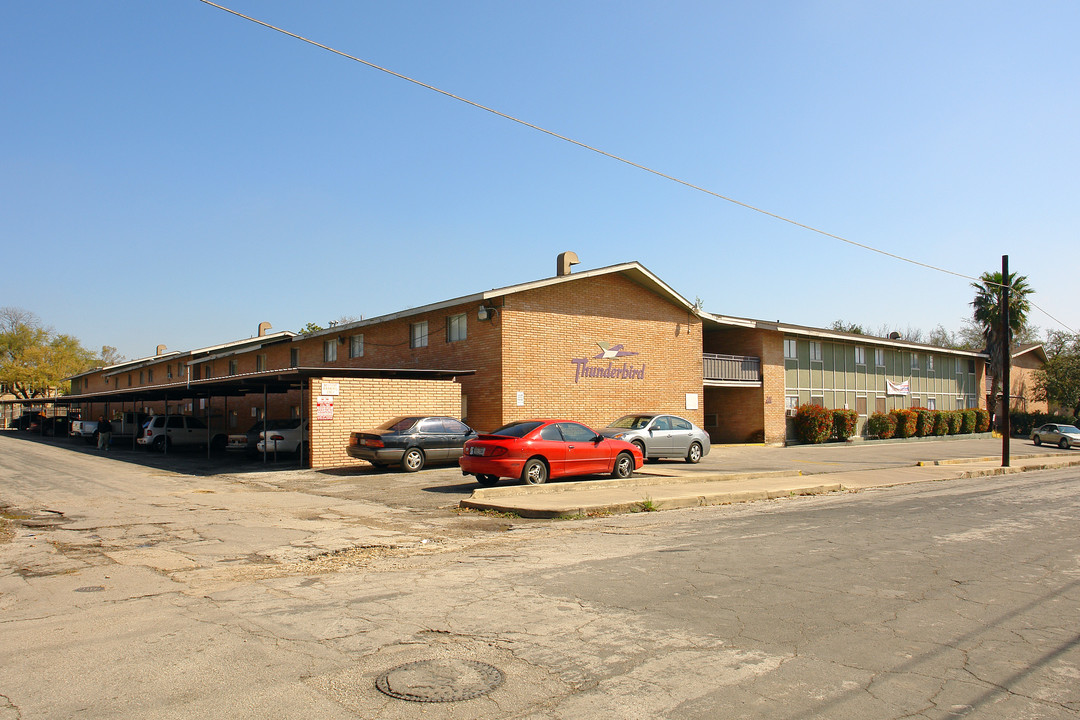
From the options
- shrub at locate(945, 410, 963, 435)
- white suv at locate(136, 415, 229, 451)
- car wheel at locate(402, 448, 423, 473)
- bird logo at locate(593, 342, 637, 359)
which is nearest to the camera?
car wheel at locate(402, 448, 423, 473)

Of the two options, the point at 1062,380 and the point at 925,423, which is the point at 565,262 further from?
the point at 1062,380

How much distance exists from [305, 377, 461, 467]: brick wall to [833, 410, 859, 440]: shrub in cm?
2203

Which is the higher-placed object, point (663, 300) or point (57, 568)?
point (663, 300)

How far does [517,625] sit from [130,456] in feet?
90.2

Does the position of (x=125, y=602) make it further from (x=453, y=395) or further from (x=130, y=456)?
(x=130, y=456)

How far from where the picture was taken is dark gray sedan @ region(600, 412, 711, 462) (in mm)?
20891

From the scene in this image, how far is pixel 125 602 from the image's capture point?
634 cm

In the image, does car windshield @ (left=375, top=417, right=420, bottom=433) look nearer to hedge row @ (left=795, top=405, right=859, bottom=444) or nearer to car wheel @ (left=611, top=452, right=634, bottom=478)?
car wheel @ (left=611, top=452, right=634, bottom=478)

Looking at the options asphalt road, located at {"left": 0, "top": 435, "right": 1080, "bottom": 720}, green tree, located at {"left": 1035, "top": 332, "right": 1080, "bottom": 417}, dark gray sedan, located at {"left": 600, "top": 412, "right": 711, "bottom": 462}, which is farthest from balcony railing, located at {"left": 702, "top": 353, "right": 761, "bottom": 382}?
green tree, located at {"left": 1035, "top": 332, "right": 1080, "bottom": 417}

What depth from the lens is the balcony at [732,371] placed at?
103 ft

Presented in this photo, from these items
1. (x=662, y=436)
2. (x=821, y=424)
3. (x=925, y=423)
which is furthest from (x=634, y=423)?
(x=925, y=423)

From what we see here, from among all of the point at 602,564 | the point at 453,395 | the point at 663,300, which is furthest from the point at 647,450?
the point at 602,564

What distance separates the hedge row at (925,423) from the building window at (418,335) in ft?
84.1

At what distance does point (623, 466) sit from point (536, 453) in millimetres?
3022
